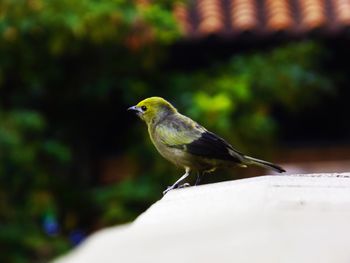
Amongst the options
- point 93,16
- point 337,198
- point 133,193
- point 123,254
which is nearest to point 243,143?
point 133,193

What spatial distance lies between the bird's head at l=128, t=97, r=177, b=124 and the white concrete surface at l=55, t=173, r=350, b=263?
3045 mm

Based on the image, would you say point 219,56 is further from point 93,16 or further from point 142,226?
point 142,226

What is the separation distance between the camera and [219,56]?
11.0m

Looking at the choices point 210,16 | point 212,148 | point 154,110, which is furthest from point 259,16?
point 212,148

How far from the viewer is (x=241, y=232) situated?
212 cm

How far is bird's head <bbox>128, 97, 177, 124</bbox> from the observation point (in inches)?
234

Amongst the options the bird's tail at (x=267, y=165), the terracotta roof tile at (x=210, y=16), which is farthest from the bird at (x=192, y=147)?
the terracotta roof tile at (x=210, y=16)

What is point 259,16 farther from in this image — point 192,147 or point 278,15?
point 192,147

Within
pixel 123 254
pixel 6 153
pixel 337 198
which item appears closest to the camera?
pixel 123 254

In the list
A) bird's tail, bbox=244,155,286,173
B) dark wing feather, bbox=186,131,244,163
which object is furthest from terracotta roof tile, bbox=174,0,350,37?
bird's tail, bbox=244,155,286,173

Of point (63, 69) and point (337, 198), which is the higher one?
point (337, 198)

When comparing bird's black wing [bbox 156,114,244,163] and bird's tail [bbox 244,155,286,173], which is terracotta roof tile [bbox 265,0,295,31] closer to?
bird's black wing [bbox 156,114,244,163]

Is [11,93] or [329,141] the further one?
[329,141]

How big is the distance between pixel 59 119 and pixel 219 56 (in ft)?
5.67
